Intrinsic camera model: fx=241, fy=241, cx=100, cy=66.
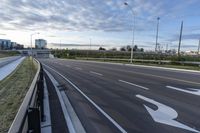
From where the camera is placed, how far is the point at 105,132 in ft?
20.9

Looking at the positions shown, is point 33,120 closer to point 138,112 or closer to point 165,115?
point 138,112

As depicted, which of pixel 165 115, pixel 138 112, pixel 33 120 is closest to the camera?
pixel 33 120

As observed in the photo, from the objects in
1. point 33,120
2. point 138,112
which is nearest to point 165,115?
point 138,112

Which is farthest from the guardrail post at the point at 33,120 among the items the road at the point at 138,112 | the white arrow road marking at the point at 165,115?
the white arrow road marking at the point at 165,115

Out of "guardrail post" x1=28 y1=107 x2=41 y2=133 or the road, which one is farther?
the road

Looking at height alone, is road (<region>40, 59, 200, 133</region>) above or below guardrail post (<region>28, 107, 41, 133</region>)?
below

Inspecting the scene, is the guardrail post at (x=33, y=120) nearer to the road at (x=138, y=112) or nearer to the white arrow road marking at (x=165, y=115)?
the road at (x=138, y=112)

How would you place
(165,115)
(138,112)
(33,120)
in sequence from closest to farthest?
(33,120) < (165,115) < (138,112)

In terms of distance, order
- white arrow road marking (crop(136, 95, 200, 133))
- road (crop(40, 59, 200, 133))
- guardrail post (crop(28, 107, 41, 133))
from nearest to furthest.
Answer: guardrail post (crop(28, 107, 41, 133)) < road (crop(40, 59, 200, 133)) < white arrow road marking (crop(136, 95, 200, 133))

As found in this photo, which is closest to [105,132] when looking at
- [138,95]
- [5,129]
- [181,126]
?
[181,126]

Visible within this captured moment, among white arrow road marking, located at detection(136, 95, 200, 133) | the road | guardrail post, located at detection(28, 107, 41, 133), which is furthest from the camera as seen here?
white arrow road marking, located at detection(136, 95, 200, 133)

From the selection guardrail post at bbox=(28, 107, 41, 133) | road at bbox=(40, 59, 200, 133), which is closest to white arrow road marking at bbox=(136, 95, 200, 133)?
road at bbox=(40, 59, 200, 133)

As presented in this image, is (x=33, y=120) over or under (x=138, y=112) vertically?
over

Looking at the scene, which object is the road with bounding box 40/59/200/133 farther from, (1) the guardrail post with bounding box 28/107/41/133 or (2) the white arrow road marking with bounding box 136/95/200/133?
(1) the guardrail post with bounding box 28/107/41/133
